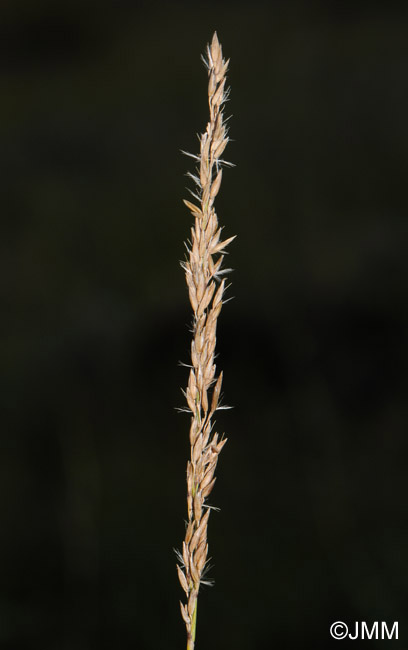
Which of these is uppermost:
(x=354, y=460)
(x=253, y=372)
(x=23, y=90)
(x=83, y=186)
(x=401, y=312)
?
(x=23, y=90)

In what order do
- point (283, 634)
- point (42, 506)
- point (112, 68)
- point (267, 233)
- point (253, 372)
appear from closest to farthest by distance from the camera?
point (283, 634) → point (42, 506) → point (253, 372) → point (267, 233) → point (112, 68)

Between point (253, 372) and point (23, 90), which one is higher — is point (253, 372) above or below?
below

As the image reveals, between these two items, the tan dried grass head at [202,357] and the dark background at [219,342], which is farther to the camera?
the dark background at [219,342]

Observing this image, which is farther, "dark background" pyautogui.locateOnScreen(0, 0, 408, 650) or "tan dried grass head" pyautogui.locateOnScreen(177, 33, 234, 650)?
"dark background" pyautogui.locateOnScreen(0, 0, 408, 650)

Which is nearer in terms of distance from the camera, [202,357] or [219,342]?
[202,357]

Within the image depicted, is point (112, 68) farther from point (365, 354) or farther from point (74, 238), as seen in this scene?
point (365, 354)

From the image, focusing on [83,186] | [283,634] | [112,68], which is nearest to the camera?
[283,634]

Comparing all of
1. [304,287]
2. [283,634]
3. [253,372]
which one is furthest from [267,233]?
[283,634]

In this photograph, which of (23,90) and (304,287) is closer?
(304,287)
